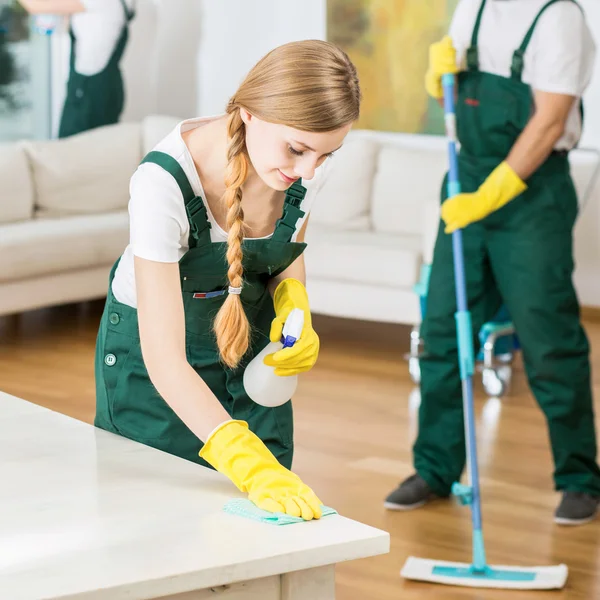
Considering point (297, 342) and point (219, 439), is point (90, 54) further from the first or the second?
point (219, 439)

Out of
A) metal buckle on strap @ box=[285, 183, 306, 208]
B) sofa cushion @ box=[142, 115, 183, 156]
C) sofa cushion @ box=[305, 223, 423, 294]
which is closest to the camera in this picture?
metal buckle on strap @ box=[285, 183, 306, 208]

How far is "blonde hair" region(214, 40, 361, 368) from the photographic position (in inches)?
63.5

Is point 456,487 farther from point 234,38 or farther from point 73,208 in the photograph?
point 234,38

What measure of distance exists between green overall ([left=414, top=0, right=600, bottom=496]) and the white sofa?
61.7 inches

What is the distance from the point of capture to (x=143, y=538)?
133 centimetres

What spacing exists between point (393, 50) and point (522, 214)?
3.52 metres

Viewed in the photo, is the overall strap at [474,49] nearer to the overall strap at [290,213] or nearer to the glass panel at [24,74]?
the overall strap at [290,213]

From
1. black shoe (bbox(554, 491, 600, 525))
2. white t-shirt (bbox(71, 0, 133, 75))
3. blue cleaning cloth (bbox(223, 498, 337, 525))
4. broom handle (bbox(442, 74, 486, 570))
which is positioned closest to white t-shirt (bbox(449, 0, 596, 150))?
broom handle (bbox(442, 74, 486, 570))

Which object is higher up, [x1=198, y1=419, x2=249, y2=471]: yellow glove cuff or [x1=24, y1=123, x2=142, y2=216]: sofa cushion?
[x1=198, y1=419, x2=249, y2=471]: yellow glove cuff

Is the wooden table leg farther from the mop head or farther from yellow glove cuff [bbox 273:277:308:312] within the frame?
the mop head

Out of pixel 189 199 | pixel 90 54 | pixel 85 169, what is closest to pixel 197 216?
pixel 189 199

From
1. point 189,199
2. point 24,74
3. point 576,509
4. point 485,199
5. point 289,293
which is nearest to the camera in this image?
point 189,199

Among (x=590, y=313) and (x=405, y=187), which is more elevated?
(x=405, y=187)

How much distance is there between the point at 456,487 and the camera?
118 inches
